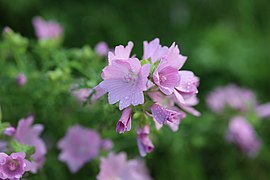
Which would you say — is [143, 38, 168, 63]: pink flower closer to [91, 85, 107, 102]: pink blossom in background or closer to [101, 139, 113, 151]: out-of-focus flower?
[91, 85, 107, 102]: pink blossom in background

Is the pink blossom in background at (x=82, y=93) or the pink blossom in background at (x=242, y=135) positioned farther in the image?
the pink blossom in background at (x=242, y=135)

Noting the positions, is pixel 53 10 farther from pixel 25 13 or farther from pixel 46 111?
pixel 46 111

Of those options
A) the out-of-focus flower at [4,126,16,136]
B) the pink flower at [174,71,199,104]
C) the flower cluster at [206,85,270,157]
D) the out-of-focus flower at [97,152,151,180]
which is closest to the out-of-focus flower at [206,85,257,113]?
the flower cluster at [206,85,270,157]

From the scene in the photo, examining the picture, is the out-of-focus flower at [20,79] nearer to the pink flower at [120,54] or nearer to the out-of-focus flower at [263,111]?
the pink flower at [120,54]

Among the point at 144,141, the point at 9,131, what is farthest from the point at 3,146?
the point at 144,141

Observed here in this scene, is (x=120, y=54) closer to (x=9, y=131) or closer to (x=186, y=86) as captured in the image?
(x=186, y=86)

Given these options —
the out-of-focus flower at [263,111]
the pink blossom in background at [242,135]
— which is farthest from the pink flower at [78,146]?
the out-of-focus flower at [263,111]
